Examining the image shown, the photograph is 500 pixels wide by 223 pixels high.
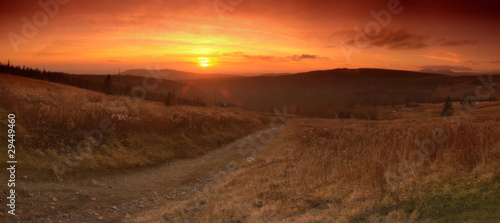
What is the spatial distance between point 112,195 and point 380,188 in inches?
300

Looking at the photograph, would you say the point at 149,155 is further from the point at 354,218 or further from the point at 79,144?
the point at 354,218

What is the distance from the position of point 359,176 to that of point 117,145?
10.5 metres

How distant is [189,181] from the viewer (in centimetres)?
1165


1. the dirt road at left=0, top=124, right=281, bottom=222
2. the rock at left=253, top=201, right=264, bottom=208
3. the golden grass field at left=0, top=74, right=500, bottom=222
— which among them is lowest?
the dirt road at left=0, top=124, right=281, bottom=222

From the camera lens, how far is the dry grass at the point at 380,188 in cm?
516

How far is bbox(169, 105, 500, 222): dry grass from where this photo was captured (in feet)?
16.9

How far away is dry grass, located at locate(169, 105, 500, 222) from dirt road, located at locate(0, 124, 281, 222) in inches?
55.5

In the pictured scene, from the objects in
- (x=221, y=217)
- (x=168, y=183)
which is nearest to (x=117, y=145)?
(x=168, y=183)

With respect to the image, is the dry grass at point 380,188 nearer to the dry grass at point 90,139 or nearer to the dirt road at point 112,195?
the dirt road at point 112,195

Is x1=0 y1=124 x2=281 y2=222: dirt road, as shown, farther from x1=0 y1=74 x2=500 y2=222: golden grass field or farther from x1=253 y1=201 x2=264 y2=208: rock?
x1=253 y1=201 x2=264 y2=208: rock

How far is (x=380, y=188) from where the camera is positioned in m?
6.50

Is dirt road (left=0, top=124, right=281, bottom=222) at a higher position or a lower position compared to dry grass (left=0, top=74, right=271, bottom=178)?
lower

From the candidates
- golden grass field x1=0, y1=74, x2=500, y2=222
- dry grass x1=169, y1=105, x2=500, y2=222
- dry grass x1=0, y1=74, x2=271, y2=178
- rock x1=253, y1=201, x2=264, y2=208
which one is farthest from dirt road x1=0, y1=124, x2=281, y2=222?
rock x1=253, y1=201, x2=264, y2=208

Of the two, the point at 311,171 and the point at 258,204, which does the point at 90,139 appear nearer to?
the point at 258,204
